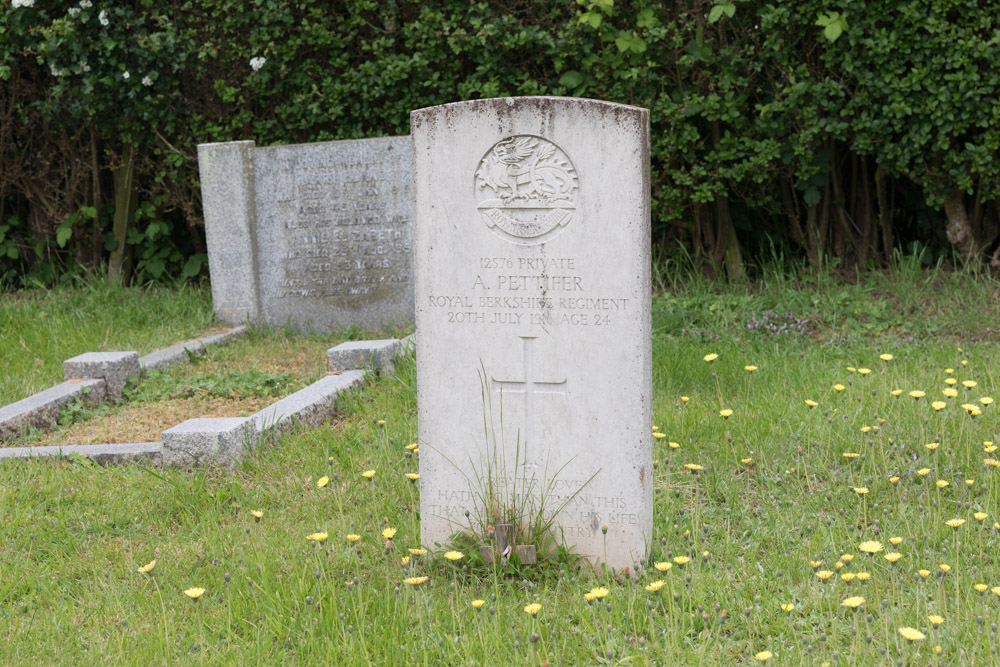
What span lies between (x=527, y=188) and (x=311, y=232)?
13.6 feet

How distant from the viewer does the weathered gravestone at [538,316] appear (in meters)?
2.85

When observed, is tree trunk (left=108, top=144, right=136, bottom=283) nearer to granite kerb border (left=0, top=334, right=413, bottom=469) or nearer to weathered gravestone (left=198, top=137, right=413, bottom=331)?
weathered gravestone (left=198, top=137, right=413, bottom=331)

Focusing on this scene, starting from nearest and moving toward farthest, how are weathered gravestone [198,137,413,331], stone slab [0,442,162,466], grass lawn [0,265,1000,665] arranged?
grass lawn [0,265,1000,665]
stone slab [0,442,162,466]
weathered gravestone [198,137,413,331]

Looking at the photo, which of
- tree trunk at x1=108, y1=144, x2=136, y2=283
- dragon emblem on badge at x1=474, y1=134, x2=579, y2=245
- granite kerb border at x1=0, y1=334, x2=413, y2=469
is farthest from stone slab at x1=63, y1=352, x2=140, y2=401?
dragon emblem on badge at x1=474, y1=134, x2=579, y2=245

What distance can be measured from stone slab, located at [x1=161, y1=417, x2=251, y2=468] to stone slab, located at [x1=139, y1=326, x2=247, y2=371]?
5.66 feet

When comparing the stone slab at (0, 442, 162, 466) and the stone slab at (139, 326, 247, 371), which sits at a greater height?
the stone slab at (139, 326, 247, 371)

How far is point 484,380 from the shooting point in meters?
3.01

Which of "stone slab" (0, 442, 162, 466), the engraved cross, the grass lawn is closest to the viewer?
the grass lawn

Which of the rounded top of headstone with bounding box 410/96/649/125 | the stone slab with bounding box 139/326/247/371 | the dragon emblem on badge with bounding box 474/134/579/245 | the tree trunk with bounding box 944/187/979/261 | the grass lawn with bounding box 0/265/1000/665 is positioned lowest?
the grass lawn with bounding box 0/265/1000/665

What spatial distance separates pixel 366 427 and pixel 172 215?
185 inches

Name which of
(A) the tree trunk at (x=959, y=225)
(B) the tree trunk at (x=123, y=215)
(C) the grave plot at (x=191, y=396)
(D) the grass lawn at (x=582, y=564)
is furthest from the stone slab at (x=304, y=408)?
(A) the tree trunk at (x=959, y=225)

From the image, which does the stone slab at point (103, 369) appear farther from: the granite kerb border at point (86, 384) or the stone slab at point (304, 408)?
the stone slab at point (304, 408)

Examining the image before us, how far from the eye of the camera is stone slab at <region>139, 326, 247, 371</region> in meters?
5.62

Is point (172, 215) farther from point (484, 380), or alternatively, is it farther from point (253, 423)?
point (484, 380)
